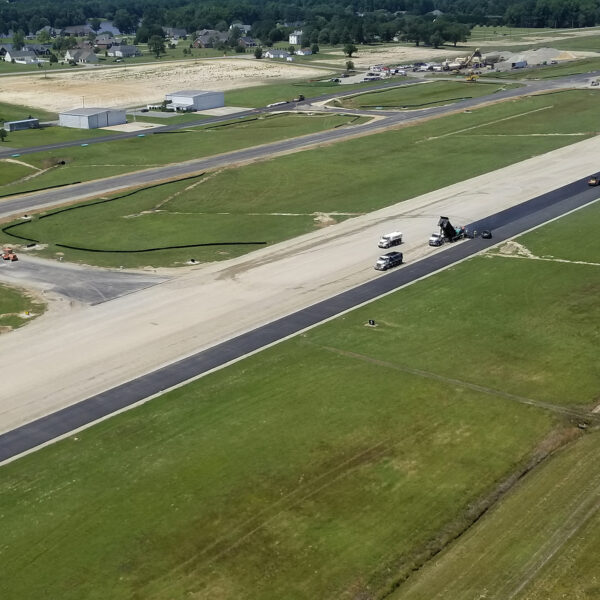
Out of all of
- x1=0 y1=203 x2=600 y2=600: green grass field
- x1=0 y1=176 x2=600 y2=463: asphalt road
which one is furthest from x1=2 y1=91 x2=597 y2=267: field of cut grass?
x1=0 y1=203 x2=600 y2=600: green grass field

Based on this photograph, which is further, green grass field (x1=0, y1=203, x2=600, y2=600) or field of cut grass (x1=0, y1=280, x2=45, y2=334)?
field of cut grass (x1=0, y1=280, x2=45, y2=334)

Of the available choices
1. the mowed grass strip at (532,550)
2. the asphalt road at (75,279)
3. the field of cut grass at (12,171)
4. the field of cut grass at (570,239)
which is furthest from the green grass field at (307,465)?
the field of cut grass at (12,171)

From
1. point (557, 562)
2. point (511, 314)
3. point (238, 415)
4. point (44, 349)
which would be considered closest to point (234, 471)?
point (238, 415)

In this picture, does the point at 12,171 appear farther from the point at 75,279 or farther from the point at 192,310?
the point at 192,310

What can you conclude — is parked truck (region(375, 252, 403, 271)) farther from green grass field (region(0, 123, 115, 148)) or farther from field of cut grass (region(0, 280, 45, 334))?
green grass field (region(0, 123, 115, 148))

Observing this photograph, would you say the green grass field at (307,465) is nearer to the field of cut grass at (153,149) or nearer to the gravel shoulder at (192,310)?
the gravel shoulder at (192,310)

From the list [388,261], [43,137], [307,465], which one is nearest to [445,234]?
[388,261]
